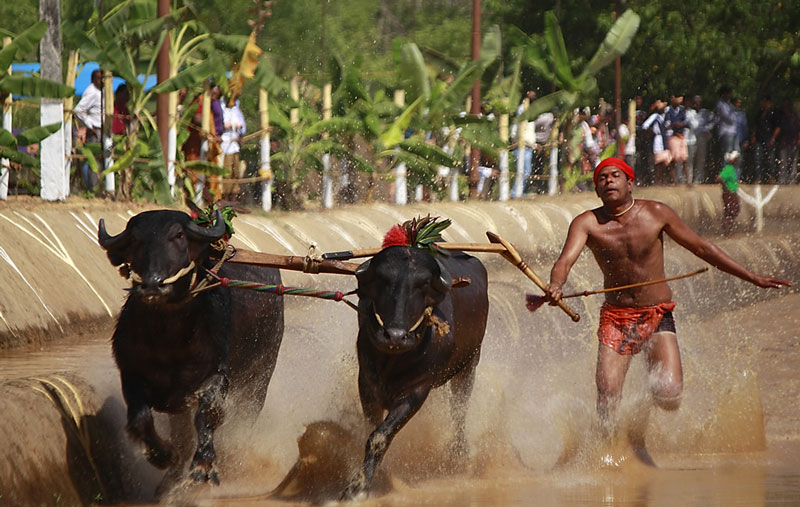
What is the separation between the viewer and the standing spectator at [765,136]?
23.6 metres

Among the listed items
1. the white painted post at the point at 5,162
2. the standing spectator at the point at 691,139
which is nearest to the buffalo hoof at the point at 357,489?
the white painted post at the point at 5,162

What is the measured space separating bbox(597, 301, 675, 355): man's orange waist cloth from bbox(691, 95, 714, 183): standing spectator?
1590cm

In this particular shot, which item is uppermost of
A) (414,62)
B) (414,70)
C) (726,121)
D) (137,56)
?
(414,62)

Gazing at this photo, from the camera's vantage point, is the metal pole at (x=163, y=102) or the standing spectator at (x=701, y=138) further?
the standing spectator at (x=701, y=138)

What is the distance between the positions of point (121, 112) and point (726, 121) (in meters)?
12.2

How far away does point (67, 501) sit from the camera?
6.16m

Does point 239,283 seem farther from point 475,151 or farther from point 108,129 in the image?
point 475,151

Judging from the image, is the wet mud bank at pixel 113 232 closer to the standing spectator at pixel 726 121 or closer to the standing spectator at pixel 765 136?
the standing spectator at pixel 726 121

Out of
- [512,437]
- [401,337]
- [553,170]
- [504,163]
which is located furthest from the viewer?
[553,170]

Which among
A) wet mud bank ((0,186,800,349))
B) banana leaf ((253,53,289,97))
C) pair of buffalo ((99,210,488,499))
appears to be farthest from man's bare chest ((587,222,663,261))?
banana leaf ((253,53,289,97))

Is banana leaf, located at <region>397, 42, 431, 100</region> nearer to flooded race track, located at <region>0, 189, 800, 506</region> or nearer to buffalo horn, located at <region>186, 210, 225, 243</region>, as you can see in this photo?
flooded race track, located at <region>0, 189, 800, 506</region>

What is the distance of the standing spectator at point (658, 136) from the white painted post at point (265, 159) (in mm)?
9303

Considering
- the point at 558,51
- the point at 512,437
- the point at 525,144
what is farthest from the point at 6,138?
the point at 525,144

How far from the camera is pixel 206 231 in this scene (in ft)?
20.8
